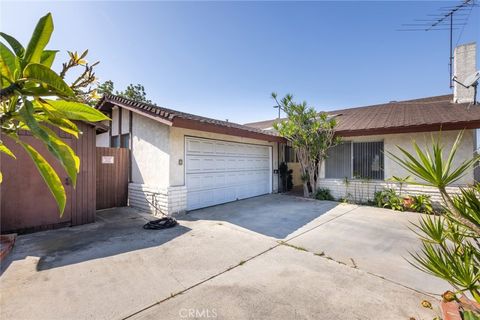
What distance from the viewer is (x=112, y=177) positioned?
316 inches

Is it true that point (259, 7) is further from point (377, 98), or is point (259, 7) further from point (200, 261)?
point (377, 98)

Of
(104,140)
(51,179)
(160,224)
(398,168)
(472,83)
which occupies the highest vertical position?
(472,83)

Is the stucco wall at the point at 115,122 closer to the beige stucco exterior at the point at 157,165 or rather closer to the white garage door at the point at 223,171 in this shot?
the beige stucco exterior at the point at 157,165

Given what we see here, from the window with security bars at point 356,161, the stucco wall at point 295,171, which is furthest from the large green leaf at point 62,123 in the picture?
the stucco wall at point 295,171

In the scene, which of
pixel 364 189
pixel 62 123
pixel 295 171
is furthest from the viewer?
pixel 295 171

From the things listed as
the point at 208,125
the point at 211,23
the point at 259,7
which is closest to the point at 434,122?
the point at 259,7

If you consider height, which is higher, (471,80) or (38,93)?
(471,80)

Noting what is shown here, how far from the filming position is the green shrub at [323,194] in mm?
9656

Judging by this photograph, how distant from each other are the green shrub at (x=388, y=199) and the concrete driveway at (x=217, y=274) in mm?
2290

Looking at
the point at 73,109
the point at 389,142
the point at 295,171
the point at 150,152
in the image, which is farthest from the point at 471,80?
the point at 73,109

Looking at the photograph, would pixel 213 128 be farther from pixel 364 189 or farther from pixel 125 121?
pixel 364 189

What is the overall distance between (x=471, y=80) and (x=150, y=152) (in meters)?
13.1

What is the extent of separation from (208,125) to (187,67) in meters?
3.76

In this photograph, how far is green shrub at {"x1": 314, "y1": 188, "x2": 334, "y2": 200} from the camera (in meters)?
9.66
